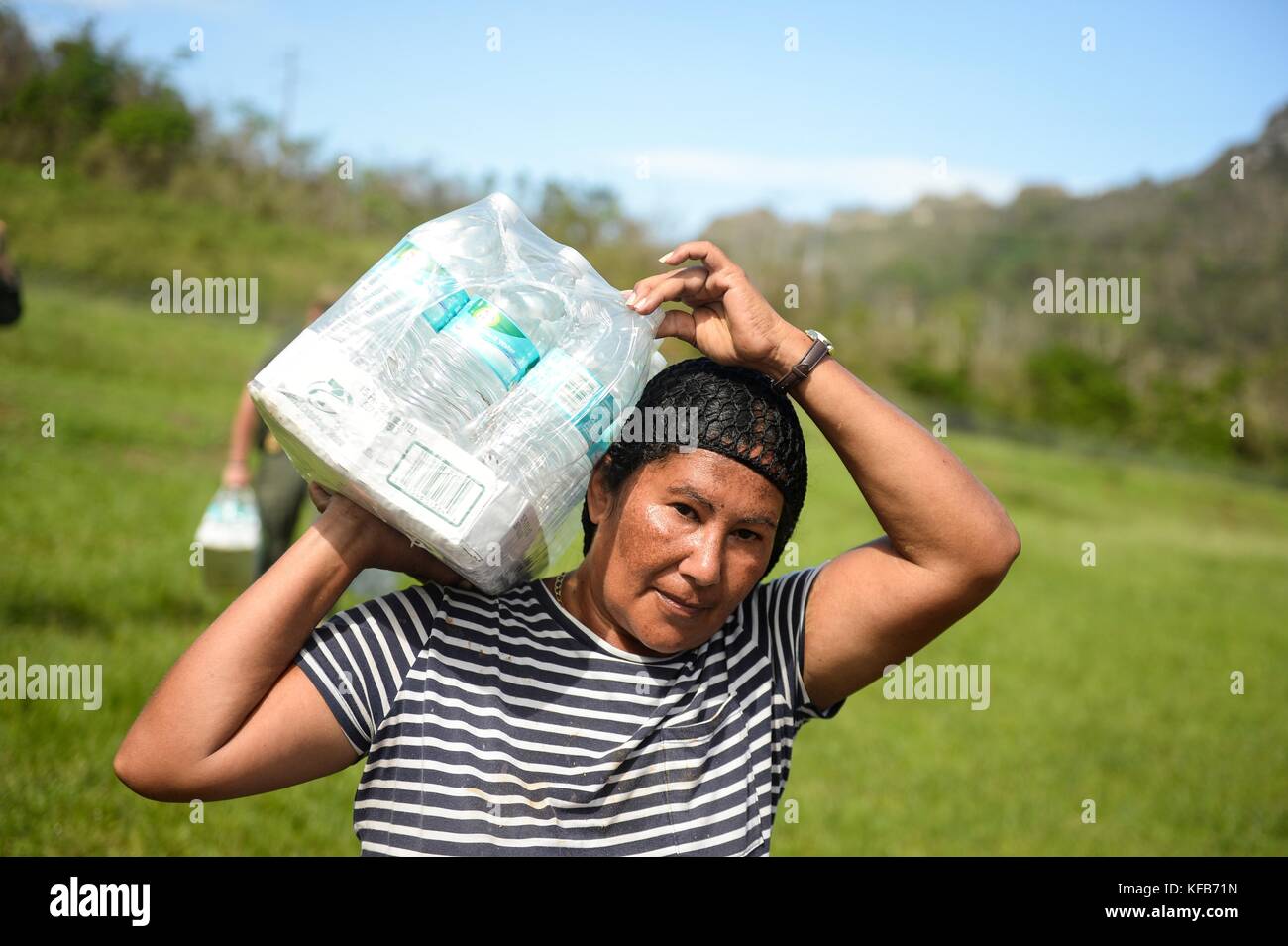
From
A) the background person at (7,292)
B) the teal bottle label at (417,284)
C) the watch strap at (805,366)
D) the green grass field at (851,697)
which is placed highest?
the background person at (7,292)

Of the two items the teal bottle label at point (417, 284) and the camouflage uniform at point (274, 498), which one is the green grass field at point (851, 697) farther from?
the teal bottle label at point (417, 284)

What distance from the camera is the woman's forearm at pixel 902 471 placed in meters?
2.26

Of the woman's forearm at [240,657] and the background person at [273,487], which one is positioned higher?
the background person at [273,487]

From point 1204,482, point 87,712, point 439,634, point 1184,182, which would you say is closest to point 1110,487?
point 1204,482

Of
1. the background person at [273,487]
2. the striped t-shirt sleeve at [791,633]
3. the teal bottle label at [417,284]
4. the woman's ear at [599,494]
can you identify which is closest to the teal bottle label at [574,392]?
the teal bottle label at [417,284]

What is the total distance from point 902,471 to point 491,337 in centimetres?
85

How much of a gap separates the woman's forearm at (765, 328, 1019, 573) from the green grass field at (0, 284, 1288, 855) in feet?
0.88

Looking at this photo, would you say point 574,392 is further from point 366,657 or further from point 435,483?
point 366,657

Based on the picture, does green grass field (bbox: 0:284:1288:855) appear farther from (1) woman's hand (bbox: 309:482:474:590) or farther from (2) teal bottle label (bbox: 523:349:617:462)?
(1) woman's hand (bbox: 309:482:474:590)

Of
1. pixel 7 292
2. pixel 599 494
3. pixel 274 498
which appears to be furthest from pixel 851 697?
pixel 599 494

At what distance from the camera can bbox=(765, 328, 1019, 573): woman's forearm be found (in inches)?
89.0

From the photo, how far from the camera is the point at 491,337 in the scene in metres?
1.99

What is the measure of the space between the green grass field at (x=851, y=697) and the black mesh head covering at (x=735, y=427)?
25 cm

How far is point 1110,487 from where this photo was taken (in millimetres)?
28609
